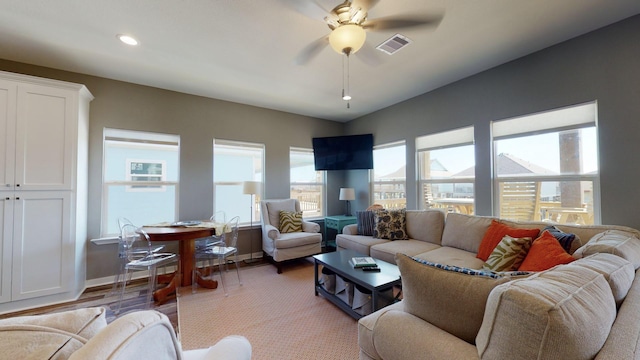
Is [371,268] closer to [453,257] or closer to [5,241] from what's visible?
[453,257]

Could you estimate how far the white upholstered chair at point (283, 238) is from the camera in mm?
3510

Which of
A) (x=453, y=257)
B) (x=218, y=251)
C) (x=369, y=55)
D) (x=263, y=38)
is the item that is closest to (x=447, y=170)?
(x=453, y=257)

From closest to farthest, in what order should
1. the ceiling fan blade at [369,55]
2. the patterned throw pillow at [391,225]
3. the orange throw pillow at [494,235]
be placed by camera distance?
the orange throw pillow at [494,235] → the ceiling fan blade at [369,55] → the patterned throw pillow at [391,225]

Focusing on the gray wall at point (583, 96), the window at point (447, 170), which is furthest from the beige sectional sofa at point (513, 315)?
the window at point (447, 170)

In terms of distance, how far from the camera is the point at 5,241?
7.84 ft

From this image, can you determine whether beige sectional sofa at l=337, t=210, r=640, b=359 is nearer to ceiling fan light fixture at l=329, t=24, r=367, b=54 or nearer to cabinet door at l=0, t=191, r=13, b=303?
ceiling fan light fixture at l=329, t=24, r=367, b=54

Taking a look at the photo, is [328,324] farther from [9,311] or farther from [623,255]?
[9,311]

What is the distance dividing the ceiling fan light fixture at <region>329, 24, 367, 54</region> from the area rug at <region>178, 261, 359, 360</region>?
237cm

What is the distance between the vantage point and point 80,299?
2.69 meters

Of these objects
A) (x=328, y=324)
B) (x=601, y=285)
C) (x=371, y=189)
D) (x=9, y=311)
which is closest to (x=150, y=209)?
(x=9, y=311)

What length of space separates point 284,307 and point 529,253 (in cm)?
230

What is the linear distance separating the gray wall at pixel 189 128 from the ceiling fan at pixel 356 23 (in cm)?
256

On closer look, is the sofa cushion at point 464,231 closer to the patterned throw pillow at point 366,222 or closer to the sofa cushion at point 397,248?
the sofa cushion at point 397,248

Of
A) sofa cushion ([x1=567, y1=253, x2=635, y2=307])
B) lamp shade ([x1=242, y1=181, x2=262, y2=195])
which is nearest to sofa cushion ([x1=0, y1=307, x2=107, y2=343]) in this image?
sofa cushion ([x1=567, y1=253, x2=635, y2=307])
